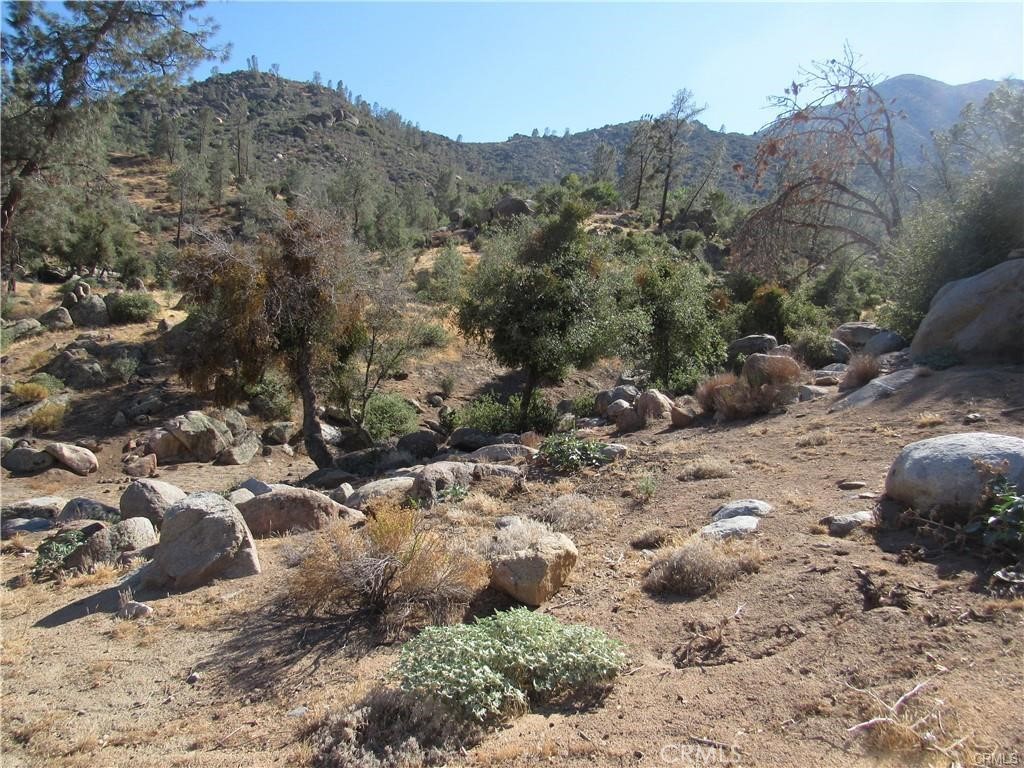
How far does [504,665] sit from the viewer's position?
3.93m

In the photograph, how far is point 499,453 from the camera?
11.0 metres

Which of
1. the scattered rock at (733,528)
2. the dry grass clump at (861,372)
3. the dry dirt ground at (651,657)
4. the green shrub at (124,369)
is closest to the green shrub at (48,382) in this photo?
the green shrub at (124,369)

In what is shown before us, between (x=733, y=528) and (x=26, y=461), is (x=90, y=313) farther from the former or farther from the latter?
(x=733, y=528)

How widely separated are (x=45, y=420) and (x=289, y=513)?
12.5 m

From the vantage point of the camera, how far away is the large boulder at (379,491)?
29.4ft

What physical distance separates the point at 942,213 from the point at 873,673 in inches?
474

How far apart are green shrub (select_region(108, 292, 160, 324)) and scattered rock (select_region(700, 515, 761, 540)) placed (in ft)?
76.9

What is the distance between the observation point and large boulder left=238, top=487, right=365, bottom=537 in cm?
795

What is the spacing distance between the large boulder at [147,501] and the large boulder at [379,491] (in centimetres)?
240

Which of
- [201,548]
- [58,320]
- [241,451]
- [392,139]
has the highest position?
[392,139]

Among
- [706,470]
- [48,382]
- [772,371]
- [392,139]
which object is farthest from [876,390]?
[392,139]

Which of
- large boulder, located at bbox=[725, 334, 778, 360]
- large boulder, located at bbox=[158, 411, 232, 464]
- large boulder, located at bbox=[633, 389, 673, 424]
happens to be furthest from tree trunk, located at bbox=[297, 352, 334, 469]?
large boulder, located at bbox=[725, 334, 778, 360]

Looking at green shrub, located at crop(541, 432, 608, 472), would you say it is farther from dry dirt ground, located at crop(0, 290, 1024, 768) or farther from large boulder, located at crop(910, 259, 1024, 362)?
large boulder, located at crop(910, 259, 1024, 362)

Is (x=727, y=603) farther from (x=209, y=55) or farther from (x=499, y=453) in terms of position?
(x=209, y=55)
